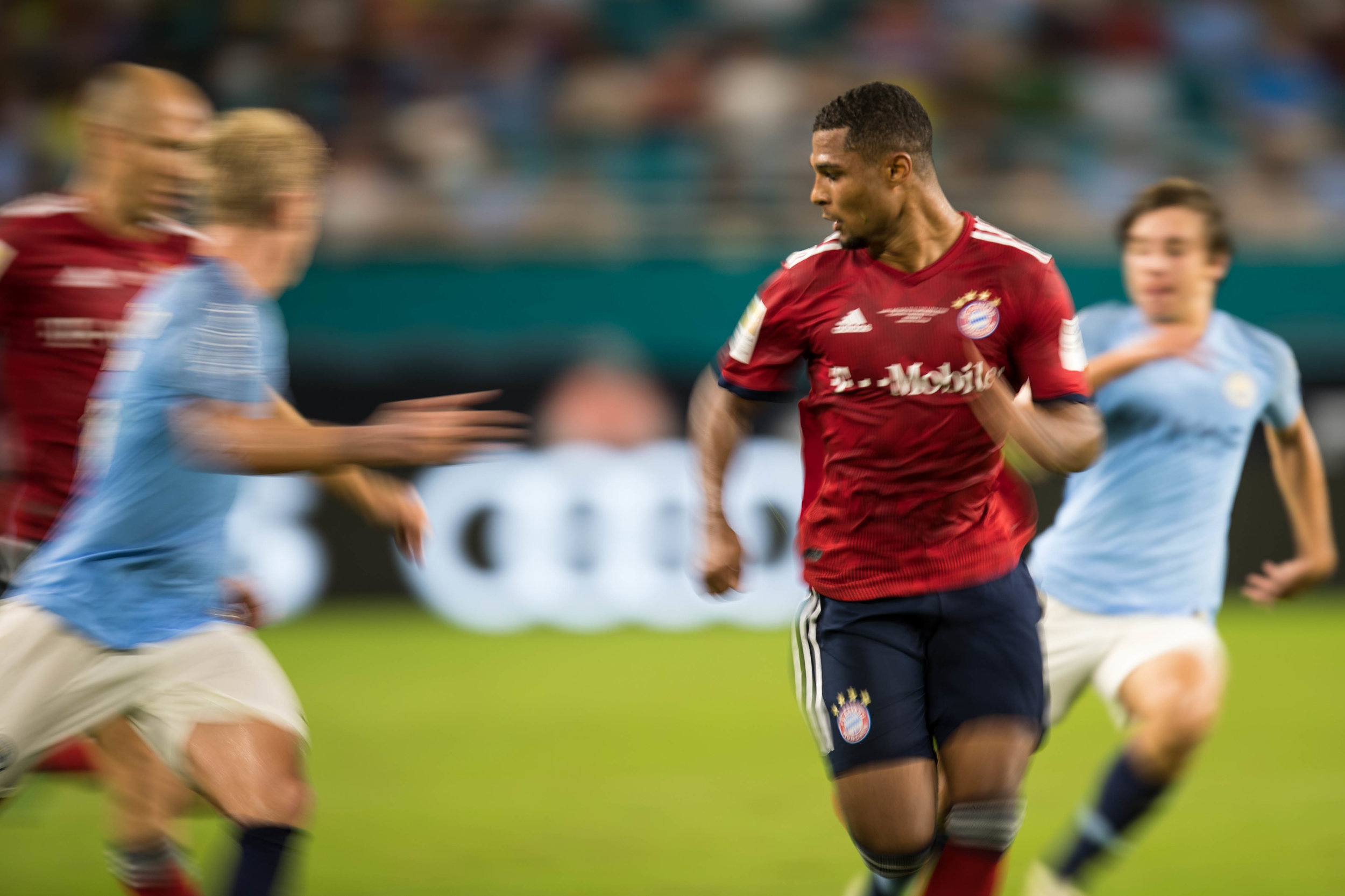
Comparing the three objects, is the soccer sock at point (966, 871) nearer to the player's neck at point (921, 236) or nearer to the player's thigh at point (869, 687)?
the player's thigh at point (869, 687)

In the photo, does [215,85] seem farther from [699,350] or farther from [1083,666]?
[1083,666]

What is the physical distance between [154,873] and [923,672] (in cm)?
215

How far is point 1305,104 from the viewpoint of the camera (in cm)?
1427

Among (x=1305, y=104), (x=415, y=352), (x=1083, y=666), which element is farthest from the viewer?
(x=1305, y=104)

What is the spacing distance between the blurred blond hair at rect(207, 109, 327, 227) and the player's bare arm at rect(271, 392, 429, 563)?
1.67 feet

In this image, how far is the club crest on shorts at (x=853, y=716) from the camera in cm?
405

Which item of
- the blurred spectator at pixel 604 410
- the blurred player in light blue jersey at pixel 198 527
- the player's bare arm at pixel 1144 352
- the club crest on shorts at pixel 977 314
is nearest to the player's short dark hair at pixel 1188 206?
the player's bare arm at pixel 1144 352

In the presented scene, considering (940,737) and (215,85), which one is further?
(215,85)

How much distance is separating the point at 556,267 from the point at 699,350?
4.09 ft

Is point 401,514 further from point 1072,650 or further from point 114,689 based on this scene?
point 1072,650

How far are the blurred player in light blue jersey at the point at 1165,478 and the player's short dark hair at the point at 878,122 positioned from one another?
137cm

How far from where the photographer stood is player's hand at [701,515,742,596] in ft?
13.9

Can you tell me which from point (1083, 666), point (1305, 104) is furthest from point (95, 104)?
point (1305, 104)

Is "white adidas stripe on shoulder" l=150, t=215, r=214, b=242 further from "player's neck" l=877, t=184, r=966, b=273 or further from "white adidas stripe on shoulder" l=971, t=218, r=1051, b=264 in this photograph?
"white adidas stripe on shoulder" l=971, t=218, r=1051, b=264
